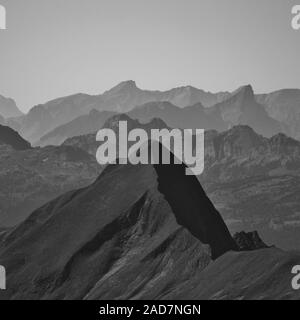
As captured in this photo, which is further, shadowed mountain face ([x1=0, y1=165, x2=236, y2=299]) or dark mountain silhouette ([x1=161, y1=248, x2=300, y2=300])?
shadowed mountain face ([x1=0, y1=165, x2=236, y2=299])

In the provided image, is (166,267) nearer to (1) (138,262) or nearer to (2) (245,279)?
(1) (138,262)

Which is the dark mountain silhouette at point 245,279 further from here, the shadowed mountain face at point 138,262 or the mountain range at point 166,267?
the shadowed mountain face at point 138,262

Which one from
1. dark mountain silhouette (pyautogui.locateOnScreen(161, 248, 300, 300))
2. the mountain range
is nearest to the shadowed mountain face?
the mountain range

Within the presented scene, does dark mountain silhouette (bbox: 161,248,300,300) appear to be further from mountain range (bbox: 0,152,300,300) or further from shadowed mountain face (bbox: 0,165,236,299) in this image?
shadowed mountain face (bbox: 0,165,236,299)

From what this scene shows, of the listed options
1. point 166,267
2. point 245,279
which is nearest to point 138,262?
point 166,267

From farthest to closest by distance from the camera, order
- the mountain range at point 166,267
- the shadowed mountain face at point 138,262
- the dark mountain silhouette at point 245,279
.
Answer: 1. the shadowed mountain face at point 138,262
2. the mountain range at point 166,267
3. the dark mountain silhouette at point 245,279

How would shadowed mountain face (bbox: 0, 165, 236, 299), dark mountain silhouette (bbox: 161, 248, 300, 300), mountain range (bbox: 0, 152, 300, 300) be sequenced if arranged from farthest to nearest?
shadowed mountain face (bbox: 0, 165, 236, 299)
mountain range (bbox: 0, 152, 300, 300)
dark mountain silhouette (bbox: 161, 248, 300, 300)

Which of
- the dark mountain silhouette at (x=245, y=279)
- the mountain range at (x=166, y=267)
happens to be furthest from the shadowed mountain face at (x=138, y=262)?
the dark mountain silhouette at (x=245, y=279)
